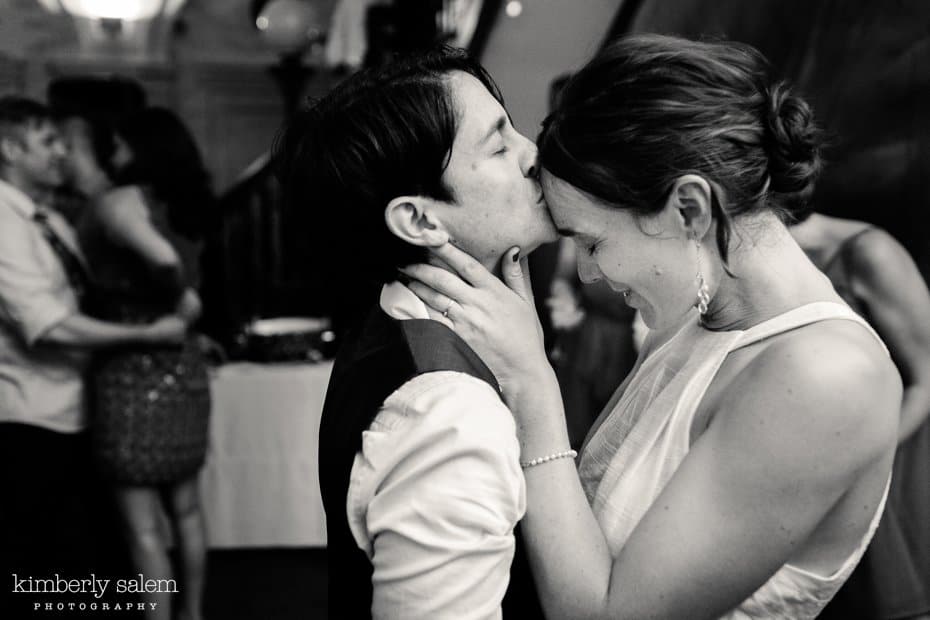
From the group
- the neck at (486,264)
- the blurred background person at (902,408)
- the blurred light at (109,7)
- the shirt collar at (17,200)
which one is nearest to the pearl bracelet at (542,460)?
the neck at (486,264)

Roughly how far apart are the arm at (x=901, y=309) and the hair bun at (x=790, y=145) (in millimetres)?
778

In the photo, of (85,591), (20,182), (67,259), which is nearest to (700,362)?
(67,259)

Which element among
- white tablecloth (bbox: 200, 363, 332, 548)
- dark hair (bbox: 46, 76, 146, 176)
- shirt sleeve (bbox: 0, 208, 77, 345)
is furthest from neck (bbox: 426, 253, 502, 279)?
white tablecloth (bbox: 200, 363, 332, 548)

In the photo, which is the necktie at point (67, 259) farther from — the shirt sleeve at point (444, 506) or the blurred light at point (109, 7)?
the blurred light at point (109, 7)

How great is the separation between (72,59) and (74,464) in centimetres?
559

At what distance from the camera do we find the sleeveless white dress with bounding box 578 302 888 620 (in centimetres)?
119

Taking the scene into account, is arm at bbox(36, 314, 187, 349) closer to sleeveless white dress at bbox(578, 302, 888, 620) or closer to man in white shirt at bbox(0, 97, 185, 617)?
man in white shirt at bbox(0, 97, 185, 617)

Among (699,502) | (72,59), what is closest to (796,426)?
(699,502)

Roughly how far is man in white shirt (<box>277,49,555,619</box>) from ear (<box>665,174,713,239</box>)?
0.18 metres

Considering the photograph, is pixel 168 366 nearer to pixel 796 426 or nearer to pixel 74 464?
pixel 74 464

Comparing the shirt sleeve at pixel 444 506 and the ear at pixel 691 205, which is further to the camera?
the ear at pixel 691 205

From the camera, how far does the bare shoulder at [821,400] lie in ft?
3.53

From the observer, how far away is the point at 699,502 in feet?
3.57

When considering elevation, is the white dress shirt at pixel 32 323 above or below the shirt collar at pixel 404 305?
below
